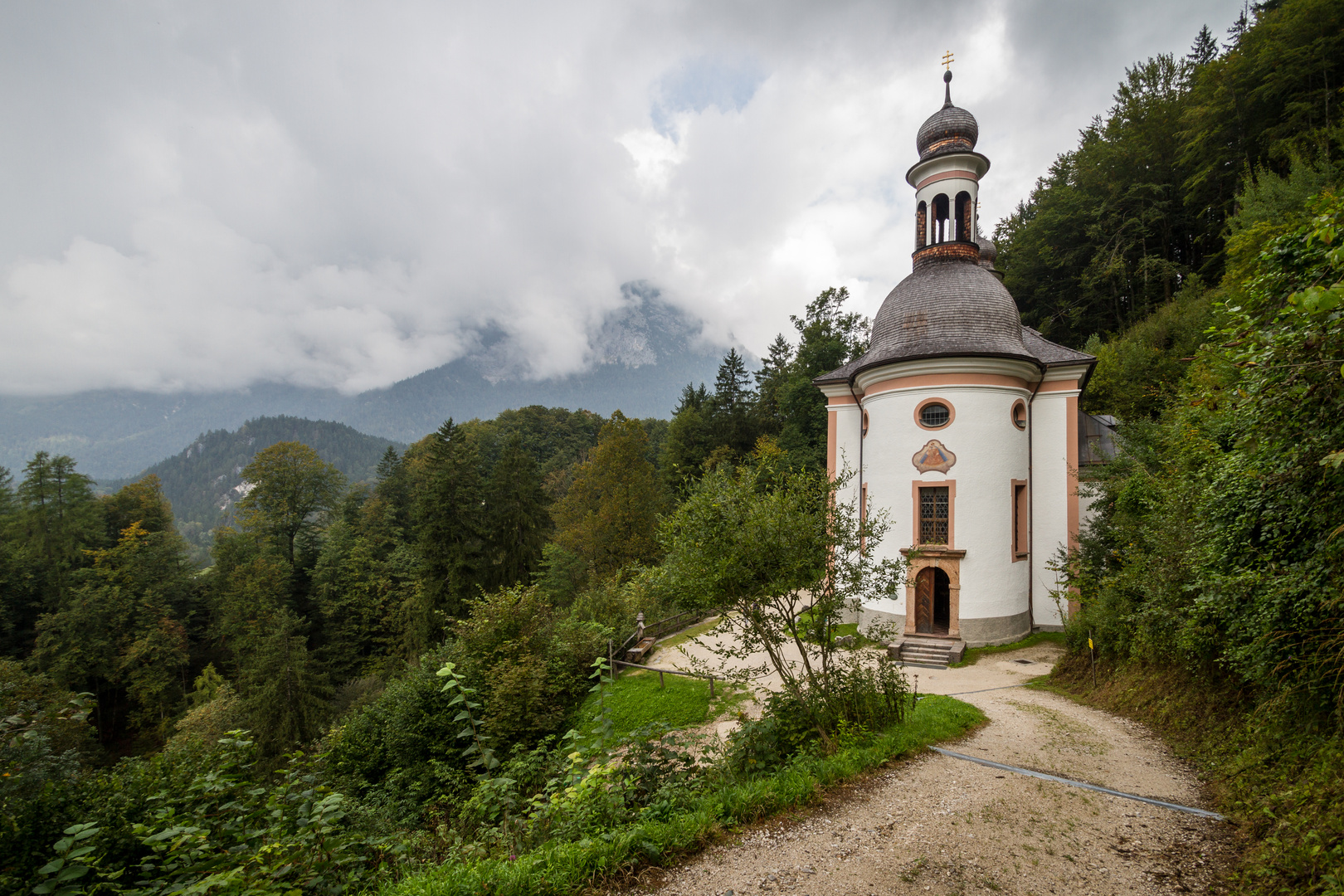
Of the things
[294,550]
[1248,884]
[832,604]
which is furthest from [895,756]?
[294,550]

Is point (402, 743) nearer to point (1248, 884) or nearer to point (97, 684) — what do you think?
point (1248, 884)

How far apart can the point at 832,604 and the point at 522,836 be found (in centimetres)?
393

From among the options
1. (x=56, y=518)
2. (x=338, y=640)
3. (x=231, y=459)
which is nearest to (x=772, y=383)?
(x=338, y=640)

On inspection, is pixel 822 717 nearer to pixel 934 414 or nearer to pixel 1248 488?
pixel 1248 488

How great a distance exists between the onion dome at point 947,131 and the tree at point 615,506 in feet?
59.1

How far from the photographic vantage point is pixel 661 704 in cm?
1148

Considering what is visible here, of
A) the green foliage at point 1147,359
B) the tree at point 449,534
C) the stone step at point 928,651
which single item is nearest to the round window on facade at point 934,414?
the stone step at point 928,651

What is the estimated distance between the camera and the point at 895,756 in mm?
6078

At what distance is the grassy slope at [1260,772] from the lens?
347cm

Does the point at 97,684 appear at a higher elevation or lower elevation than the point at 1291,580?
lower

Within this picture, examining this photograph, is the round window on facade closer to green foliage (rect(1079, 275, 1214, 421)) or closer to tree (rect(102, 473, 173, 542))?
green foliage (rect(1079, 275, 1214, 421))

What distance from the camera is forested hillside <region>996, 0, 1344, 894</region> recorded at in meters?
3.86

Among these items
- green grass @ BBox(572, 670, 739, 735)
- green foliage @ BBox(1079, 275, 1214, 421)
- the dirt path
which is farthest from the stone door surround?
green foliage @ BBox(1079, 275, 1214, 421)

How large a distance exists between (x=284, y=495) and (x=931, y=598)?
38129 millimetres
